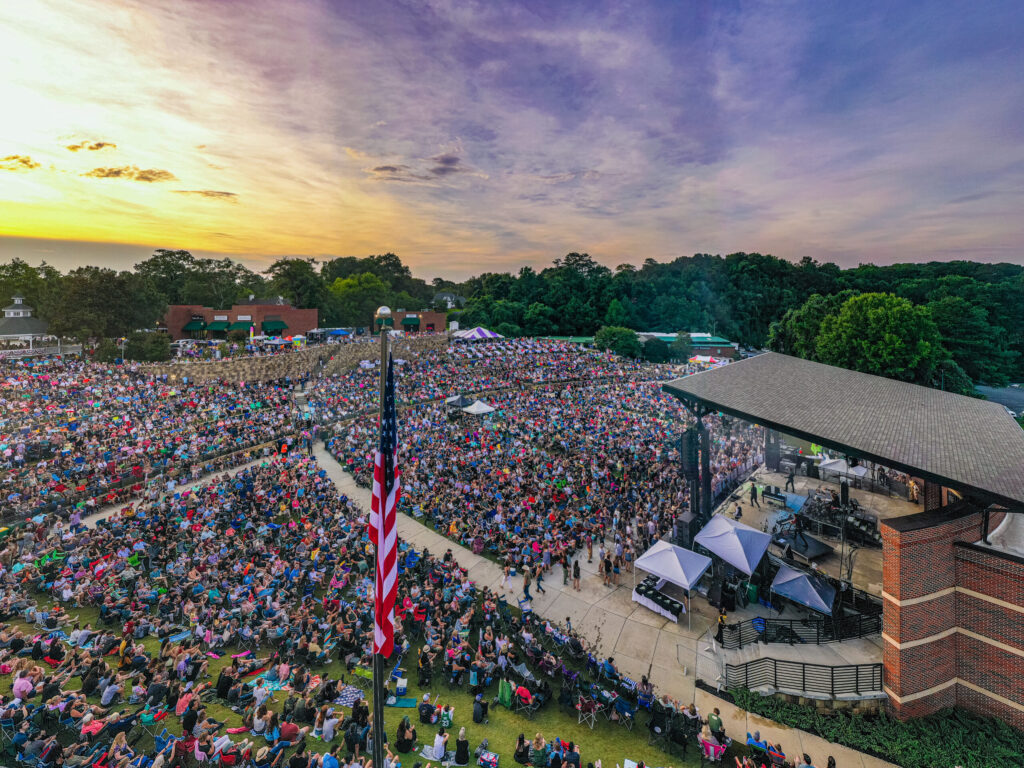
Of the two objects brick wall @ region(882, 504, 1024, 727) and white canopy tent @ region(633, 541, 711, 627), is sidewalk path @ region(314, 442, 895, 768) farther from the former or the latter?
brick wall @ region(882, 504, 1024, 727)

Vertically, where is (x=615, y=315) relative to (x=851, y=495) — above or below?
above

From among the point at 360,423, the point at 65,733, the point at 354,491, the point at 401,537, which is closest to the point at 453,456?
the point at 354,491

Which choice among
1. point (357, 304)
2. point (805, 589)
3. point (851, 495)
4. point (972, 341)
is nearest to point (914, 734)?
point (805, 589)

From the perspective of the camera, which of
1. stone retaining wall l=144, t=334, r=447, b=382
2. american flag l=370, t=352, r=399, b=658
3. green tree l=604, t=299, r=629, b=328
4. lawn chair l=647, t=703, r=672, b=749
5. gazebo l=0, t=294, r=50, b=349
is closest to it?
american flag l=370, t=352, r=399, b=658

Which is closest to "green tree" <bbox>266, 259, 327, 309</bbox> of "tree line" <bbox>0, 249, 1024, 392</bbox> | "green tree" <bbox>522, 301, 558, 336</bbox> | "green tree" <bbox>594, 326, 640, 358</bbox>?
"tree line" <bbox>0, 249, 1024, 392</bbox>

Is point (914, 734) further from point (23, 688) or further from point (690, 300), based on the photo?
point (690, 300)

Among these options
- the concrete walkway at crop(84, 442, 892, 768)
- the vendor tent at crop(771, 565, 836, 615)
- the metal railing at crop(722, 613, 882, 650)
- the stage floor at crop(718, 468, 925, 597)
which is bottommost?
the concrete walkway at crop(84, 442, 892, 768)

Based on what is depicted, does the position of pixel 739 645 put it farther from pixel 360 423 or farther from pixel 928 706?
pixel 360 423
